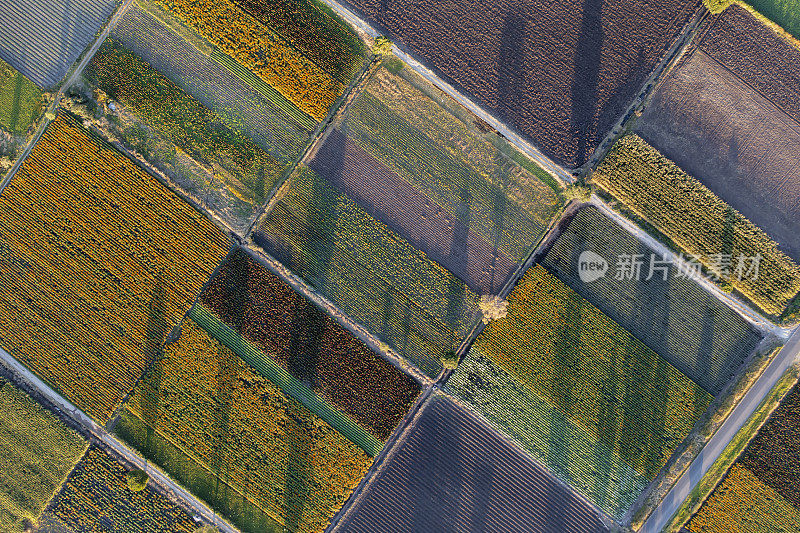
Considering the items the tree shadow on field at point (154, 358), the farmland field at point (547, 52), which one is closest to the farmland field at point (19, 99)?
the tree shadow on field at point (154, 358)

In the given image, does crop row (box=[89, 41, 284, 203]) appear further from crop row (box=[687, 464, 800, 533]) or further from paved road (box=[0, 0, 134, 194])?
crop row (box=[687, 464, 800, 533])

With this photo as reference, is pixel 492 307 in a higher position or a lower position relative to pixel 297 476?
higher

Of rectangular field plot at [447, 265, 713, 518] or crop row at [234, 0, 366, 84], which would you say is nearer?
rectangular field plot at [447, 265, 713, 518]

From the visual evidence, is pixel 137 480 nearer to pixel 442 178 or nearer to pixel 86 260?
pixel 86 260

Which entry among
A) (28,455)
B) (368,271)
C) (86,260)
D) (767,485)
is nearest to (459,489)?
(368,271)

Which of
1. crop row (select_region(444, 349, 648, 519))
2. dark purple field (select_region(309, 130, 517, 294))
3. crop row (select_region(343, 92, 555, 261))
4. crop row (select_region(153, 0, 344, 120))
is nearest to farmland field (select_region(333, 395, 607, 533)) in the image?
crop row (select_region(444, 349, 648, 519))
